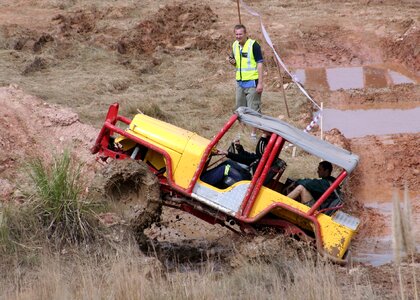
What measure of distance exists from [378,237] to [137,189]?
3392 millimetres

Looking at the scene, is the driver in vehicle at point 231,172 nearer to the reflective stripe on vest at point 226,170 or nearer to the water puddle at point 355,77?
the reflective stripe on vest at point 226,170

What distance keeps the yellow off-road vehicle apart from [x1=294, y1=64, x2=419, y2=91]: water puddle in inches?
384

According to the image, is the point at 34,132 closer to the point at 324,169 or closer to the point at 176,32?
the point at 324,169

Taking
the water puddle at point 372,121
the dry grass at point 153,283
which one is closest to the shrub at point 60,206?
the dry grass at point 153,283

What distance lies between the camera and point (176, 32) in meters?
22.1

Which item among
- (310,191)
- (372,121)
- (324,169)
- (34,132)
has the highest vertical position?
(324,169)

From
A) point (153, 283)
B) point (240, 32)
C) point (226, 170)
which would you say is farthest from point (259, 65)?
point (153, 283)

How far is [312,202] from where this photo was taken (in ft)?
26.7

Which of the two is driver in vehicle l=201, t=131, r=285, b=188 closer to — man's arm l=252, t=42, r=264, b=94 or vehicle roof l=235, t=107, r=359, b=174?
vehicle roof l=235, t=107, r=359, b=174

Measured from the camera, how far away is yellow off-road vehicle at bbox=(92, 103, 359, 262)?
25.5 ft

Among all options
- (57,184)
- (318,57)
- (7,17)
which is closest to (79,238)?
(57,184)

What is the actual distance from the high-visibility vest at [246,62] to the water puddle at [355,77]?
239 inches

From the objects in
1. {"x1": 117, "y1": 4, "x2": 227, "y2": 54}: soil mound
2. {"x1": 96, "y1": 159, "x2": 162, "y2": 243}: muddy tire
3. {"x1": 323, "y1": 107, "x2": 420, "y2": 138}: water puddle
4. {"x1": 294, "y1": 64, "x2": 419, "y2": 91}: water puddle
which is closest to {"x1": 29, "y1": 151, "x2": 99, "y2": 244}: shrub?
{"x1": 96, "y1": 159, "x2": 162, "y2": 243}: muddy tire

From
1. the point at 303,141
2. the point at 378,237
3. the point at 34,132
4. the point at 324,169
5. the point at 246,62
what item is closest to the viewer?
the point at 303,141
